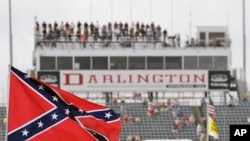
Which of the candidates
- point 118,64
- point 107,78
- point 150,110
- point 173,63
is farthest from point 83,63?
point 173,63

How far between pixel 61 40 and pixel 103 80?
313 centimetres

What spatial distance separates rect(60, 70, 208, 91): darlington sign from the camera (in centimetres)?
5112

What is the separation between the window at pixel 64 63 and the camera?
5075cm

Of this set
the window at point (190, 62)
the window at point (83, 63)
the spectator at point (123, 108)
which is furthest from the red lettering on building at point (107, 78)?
the window at point (190, 62)

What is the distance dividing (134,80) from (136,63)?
2.89 feet

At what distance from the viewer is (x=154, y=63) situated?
5156cm

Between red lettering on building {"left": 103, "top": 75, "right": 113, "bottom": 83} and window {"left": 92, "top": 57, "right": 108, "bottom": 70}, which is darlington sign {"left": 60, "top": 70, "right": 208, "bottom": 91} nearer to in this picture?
red lettering on building {"left": 103, "top": 75, "right": 113, "bottom": 83}

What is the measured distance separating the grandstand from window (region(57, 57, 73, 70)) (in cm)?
5

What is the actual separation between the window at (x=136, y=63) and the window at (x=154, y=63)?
31 cm

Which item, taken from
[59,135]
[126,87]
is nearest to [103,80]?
[126,87]

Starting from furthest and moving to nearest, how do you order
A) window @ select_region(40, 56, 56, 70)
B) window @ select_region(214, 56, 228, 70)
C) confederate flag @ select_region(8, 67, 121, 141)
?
window @ select_region(214, 56, 228, 70)
window @ select_region(40, 56, 56, 70)
confederate flag @ select_region(8, 67, 121, 141)

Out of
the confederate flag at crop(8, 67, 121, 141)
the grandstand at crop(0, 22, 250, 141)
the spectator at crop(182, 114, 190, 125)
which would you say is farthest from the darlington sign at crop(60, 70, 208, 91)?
the confederate flag at crop(8, 67, 121, 141)

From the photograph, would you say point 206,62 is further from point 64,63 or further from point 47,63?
point 47,63

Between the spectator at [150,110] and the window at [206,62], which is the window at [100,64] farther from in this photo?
the window at [206,62]
